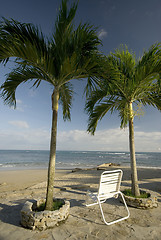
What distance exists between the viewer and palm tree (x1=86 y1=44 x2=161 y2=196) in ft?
11.5

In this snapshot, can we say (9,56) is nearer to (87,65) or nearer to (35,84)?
(35,84)

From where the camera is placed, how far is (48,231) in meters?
2.46

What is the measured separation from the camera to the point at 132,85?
377cm

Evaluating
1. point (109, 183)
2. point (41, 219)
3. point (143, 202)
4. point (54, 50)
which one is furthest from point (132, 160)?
point (54, 50)

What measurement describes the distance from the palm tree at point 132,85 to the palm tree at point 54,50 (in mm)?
588

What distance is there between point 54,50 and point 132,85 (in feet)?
7.20

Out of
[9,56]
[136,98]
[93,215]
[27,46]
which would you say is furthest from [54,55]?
[93,215]

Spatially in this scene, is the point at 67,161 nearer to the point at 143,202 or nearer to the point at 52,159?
the point at 143,202

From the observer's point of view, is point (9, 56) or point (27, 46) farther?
point (9, 56)

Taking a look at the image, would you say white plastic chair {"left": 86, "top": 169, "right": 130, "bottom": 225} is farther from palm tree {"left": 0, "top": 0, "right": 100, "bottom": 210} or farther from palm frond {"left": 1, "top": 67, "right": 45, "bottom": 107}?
palm frond {"left": 1, "top": 67, "right": 45, "bottom": 107}

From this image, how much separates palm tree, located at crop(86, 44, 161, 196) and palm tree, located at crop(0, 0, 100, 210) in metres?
0.59

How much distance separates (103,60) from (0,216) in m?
4.06

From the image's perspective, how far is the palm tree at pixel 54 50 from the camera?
2.54 m

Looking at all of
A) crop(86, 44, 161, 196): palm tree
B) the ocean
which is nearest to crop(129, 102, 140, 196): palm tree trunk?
crop(86, 44, 161, 196): palm tree
